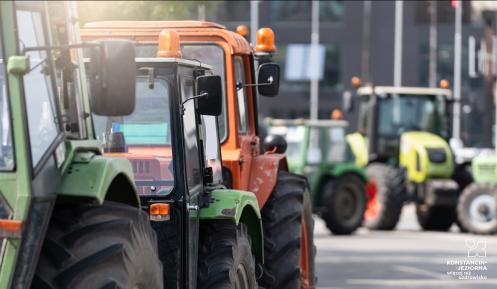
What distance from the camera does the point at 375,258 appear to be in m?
21.1

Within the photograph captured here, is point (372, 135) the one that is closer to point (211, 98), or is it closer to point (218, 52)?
point (218, 52)

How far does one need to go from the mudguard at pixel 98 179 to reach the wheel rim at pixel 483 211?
66.3 ft

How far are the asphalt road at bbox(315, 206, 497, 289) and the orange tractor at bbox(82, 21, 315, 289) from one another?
184 inches

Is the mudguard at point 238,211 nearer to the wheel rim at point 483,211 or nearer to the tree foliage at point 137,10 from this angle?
the tree foliage at point 137,10

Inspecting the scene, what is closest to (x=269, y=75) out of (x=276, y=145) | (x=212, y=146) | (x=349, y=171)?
(x=212, y=146)

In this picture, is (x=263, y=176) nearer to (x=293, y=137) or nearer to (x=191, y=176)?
(x=191, y=176)

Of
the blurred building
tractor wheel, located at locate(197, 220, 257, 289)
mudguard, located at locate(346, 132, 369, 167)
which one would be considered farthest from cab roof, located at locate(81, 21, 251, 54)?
the blurred building

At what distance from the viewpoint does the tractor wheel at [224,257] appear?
873cm

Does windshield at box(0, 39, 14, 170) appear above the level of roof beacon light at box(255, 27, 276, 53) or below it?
above

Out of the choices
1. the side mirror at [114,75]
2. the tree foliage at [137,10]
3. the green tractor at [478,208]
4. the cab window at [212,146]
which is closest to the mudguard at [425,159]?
the green tractor at [478,208]

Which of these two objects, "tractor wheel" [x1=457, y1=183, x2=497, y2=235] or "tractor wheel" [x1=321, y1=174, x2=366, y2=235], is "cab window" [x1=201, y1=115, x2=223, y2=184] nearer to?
"tractor wheel" [x1=321, y1=174, x2=366, y2=235]

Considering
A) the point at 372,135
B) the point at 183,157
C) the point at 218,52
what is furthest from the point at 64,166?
the point at 372,135

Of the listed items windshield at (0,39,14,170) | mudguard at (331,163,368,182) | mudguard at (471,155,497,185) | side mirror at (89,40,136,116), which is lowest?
mudguard at (471,155,497,185)

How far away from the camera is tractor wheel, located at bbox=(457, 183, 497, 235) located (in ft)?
88.1
